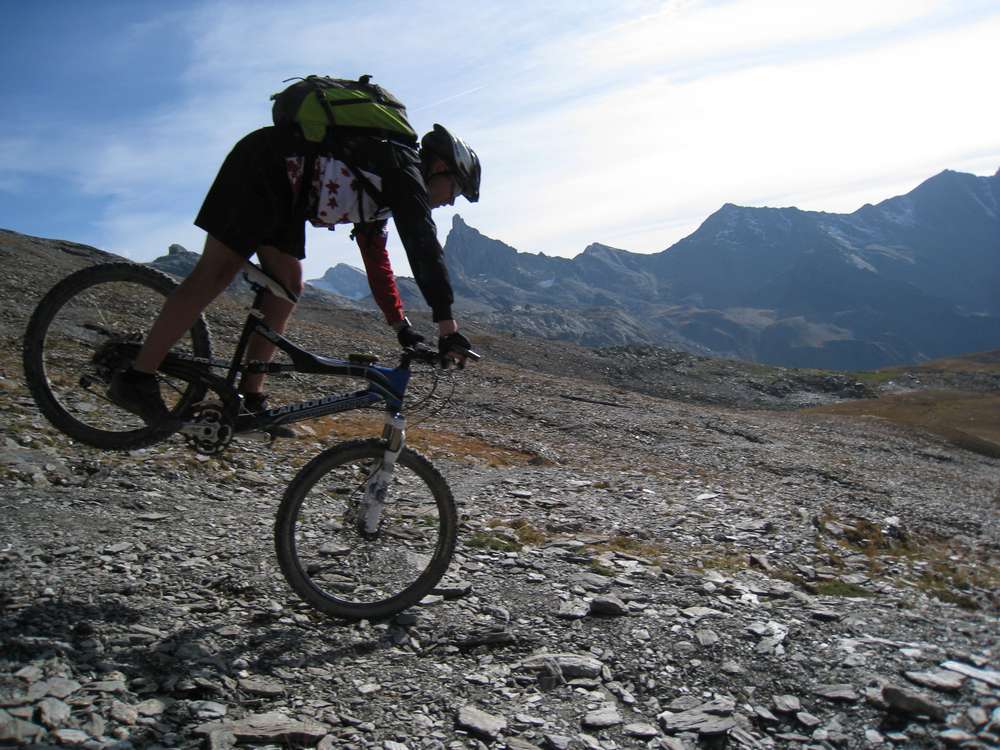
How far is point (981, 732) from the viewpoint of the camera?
4363 mm

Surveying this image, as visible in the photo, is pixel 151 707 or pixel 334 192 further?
pixel 334 192

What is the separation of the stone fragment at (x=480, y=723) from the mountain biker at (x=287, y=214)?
7.75 ft

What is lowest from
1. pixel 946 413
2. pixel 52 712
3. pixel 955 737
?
pixel 946 413

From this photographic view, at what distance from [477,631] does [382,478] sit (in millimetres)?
1426

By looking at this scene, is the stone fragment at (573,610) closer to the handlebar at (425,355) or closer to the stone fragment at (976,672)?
the handlebar at (425,355)

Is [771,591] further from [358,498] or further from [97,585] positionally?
[97,585]

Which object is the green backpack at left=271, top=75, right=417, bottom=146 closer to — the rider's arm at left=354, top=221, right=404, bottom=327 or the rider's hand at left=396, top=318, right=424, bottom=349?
the rider's arm at left=354, top=221, right=404, bottom=327

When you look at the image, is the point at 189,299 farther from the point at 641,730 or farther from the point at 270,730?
the point at 641,730

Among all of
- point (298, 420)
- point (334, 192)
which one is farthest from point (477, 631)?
point (334, 192)

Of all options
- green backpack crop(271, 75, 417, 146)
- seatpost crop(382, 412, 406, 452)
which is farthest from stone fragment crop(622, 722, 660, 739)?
A: green backpack crop(271, 75, 417, 146)

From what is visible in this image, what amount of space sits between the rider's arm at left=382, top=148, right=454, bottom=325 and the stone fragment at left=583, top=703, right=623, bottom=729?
286 cm

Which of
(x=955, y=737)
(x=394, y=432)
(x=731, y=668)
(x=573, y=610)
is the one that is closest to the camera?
(x=955, y=737)

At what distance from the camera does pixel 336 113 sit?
5086 millimetres

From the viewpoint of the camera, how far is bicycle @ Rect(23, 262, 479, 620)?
→ 17.4 ft
